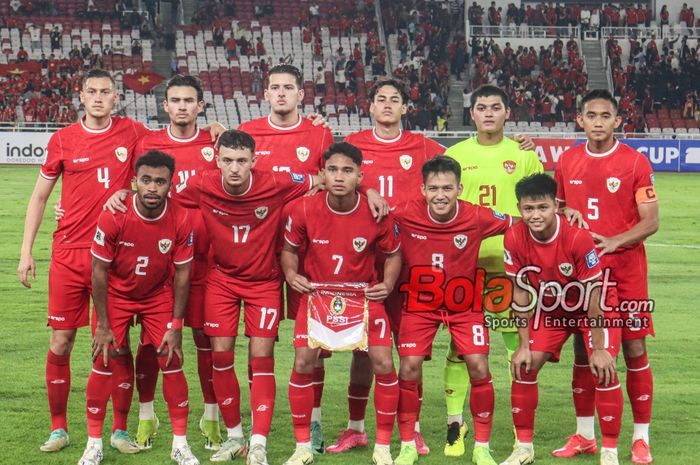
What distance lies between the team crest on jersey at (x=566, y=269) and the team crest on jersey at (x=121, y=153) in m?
2.86

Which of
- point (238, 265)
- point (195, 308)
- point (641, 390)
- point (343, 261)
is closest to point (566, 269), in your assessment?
point (641, 390)

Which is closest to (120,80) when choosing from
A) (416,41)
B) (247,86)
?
(247,86)

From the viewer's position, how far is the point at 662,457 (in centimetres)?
633

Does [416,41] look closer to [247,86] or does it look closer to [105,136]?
[247,86]

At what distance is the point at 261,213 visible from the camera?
21.0ft

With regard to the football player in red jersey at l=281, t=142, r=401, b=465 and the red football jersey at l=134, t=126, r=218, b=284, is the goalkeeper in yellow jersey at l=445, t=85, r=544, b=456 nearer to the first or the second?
the football player in red jersey at l=281, t=142, r=401, b=465

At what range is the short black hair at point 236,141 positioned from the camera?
627 centimetres

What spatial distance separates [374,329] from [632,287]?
1615 mm

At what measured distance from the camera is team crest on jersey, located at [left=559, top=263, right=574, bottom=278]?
20.0 feet

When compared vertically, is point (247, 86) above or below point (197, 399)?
above

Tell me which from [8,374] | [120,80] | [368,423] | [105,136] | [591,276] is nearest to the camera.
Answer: [591,276]

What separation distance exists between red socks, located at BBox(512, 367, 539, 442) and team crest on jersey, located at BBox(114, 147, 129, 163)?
279cm

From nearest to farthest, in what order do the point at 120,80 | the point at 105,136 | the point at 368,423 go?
the point at 105,136 < the point at 368,423 < the point at 120,80

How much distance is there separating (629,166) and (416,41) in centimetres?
3436
